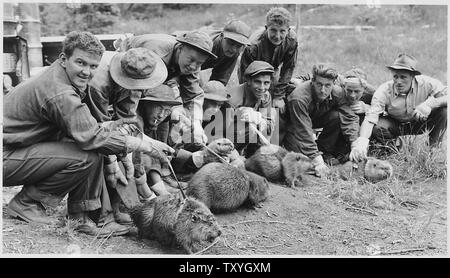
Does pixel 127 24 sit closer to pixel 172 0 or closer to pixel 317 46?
pixel 317 46

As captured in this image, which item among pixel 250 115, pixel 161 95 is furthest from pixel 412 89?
pixel 161 95

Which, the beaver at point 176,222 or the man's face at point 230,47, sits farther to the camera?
the man's face at point 230,47

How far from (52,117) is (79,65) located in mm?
552

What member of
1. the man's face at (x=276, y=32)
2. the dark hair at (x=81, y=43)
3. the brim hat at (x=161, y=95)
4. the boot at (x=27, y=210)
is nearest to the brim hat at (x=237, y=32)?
the man's face at (x=276, y=32)

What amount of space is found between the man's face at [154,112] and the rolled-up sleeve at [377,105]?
3.61m

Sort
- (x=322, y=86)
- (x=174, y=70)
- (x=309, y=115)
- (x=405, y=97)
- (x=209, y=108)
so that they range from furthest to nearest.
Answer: (x=405, y=97) → (x=309, y=115) → (x=322, y=86) → (x=209, y=108) → (x=174, y=70)

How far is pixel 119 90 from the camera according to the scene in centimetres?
568

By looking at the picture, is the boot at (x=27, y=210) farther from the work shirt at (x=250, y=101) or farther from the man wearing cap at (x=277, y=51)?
the man wearing cap at (x=277, y=51)

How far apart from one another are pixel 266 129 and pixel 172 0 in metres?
2.58

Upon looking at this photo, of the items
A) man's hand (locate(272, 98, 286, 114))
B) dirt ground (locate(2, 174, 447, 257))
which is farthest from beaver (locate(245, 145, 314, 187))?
man's hand (locate(272, 98, 286, 114))

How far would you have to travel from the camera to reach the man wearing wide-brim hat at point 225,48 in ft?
24.8

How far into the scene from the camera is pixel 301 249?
579 cm

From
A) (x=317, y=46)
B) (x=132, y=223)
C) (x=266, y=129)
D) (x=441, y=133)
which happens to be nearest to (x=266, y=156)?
(x=266, y=129)

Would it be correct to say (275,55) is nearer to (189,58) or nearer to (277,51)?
(277,51)
